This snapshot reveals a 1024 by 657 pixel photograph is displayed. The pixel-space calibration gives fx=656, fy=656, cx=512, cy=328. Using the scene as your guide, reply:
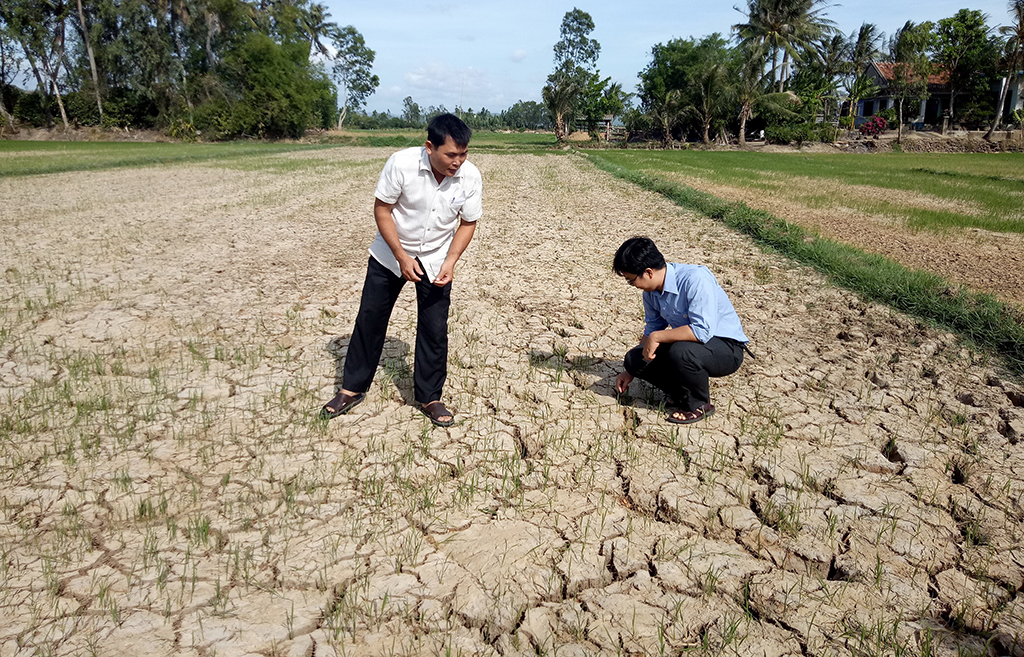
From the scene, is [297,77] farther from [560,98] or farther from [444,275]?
[444,275]

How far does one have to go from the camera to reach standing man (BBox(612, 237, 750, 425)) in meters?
3.38

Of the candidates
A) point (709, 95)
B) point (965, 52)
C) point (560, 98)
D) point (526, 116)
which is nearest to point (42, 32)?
point (560, 98)

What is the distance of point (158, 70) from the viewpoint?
140 ft

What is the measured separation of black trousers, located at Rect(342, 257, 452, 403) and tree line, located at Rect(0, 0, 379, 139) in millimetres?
42879

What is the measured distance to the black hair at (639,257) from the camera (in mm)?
3316

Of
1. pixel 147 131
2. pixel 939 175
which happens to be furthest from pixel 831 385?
pixel 147 131


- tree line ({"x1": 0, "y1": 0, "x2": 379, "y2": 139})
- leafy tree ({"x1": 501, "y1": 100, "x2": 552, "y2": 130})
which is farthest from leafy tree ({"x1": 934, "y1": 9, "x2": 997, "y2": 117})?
leafy tree ({"x1": 501, "y1": 100, "x2": 552, "y2": 130})

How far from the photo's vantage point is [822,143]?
1574 inches

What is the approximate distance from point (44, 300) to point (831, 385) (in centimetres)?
642

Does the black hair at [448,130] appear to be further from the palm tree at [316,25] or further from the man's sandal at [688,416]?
the palm tree at [316,25]

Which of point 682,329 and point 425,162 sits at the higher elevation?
point 425,162

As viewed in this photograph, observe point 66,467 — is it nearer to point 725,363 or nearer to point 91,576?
point 91,576

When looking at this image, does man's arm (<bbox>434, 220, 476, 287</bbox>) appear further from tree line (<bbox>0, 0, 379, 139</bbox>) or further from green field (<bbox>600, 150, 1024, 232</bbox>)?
tree line (<bbox>0, 0, 379, 139</bbox>)

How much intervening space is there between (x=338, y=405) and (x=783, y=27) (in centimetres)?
5204
